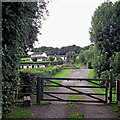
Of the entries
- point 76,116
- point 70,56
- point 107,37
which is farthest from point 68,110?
point 70,56

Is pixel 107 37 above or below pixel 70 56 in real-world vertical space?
above

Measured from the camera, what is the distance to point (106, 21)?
10.4 meters

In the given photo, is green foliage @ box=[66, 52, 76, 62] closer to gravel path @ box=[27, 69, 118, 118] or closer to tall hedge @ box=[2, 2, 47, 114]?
gravel path @ box=[27, 69, 118, 118]

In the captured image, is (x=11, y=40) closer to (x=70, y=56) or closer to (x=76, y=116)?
(x=76, y=116)

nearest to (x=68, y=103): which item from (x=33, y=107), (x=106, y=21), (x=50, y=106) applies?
(x=50, y=106)

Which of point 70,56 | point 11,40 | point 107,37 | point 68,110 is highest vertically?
point 107,37

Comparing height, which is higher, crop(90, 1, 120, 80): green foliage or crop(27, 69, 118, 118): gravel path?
crop(90, 1, 120, 80): green foliage

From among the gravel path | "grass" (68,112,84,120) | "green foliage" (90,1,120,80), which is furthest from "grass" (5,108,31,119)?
"green foliage" (90,1,120,80)

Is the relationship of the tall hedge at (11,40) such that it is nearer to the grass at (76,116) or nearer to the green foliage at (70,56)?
the grass at (76,116)

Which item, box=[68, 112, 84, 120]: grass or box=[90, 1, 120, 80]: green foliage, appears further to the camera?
box=[90, 1, 120, 80]: green foliage

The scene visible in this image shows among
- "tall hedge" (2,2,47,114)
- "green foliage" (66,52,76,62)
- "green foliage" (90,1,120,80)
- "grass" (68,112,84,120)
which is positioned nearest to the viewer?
"grass" (68,112,84,120)

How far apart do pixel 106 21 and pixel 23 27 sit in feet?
25.1

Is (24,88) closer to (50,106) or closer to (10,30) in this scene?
(50,106)

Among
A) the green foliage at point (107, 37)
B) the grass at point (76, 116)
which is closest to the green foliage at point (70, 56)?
the green foliage at point (107, 37)
